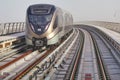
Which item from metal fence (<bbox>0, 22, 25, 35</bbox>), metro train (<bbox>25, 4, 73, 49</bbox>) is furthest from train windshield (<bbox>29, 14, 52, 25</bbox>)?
metal fence (<bbox>0, 22, 25, 35</bbox>)

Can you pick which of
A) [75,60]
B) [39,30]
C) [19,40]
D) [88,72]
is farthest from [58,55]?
[19,40]

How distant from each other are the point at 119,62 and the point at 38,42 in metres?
6.56

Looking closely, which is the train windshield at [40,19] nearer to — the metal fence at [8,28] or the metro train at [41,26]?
the metro train at [41,26]

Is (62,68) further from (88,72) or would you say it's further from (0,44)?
(0,44)

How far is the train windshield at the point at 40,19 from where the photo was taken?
22719 millimetres

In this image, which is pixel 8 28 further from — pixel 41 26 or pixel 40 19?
pixel 41 26

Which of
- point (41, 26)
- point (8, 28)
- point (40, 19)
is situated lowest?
point (8, 28)

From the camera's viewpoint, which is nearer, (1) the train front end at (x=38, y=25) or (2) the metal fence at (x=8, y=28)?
(1) the train front end at (x=38, y=25)

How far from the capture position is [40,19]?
2280 centimetres

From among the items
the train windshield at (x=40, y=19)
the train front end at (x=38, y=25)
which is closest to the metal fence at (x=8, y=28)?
the train front end at (x=38, y=25)

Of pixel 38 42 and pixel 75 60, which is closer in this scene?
pixel 75 60

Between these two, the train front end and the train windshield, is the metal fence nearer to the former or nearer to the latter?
the train front end

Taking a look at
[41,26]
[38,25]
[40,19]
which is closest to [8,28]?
[40,19]

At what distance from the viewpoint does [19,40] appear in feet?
85.6
